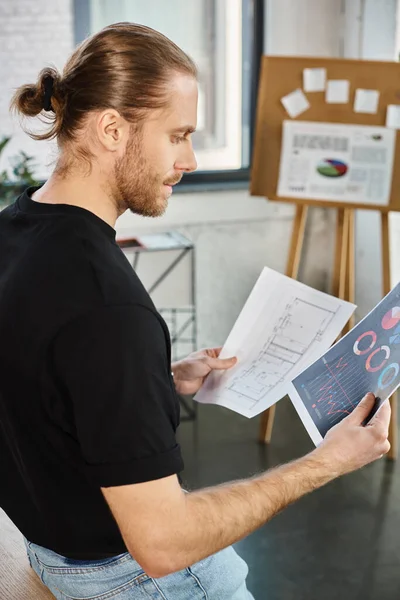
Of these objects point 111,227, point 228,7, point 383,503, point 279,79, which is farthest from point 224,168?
point 111,227

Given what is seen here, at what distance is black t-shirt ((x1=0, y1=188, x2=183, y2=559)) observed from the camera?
3.21ft

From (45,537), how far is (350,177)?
2219mm

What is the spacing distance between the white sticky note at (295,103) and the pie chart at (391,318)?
1871 millimetres

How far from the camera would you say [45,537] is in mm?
1180

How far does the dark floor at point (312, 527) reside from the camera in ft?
7.55

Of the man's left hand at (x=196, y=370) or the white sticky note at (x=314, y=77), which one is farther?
the white sticky note at (x=314, y=77)

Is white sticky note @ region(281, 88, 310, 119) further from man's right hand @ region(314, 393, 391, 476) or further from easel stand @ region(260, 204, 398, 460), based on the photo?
man's right hand @ region(314, 393, 391, 476)

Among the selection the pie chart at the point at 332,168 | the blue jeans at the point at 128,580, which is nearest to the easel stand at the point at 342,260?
the pie chart at the point at 332,168

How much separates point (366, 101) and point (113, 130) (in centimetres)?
203

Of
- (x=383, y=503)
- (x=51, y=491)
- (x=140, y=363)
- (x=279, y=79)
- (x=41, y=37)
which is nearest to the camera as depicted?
(x=140, y=363)

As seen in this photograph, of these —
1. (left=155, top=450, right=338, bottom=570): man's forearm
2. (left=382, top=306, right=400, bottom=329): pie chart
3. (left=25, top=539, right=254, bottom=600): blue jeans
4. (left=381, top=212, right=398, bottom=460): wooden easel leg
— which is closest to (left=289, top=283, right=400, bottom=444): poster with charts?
(left=382, top=306, right=400, bottom=329): pie chart

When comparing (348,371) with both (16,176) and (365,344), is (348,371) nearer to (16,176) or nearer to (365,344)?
(365,344)

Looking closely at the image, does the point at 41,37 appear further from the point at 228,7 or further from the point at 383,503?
the point at 383,503

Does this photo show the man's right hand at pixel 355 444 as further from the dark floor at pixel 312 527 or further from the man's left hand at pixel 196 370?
the dark floor at pixel 312 527
